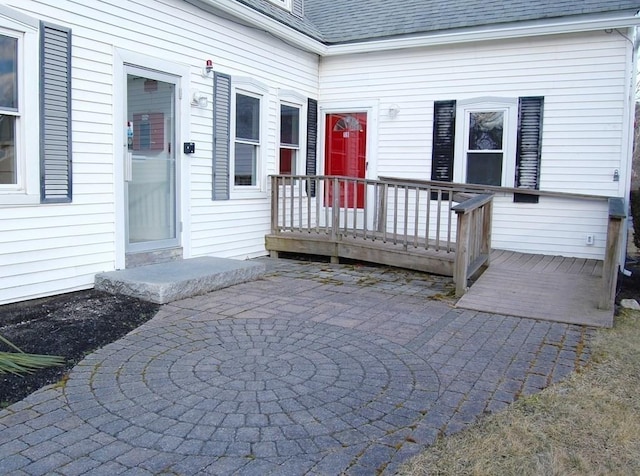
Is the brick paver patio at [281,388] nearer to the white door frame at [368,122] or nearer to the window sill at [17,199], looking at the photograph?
the window sill at [17,199]

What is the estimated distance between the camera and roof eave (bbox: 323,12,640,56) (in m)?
7.25

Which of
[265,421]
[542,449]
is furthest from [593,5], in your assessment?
[265,421]

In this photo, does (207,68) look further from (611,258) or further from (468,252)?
(611,258)

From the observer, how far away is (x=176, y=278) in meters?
5.40

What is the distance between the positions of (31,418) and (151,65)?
4419 mm

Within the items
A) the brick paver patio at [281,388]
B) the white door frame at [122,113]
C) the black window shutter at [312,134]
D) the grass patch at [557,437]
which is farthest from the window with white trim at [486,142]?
the grass patch at [557,437]

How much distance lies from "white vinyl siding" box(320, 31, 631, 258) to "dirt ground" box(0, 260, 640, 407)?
18.3 ft

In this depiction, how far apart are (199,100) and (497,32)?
14.7ft

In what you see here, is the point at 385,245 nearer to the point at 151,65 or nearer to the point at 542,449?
the point at 151,65

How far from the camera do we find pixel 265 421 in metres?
2.77

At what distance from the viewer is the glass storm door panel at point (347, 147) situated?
951 centimetres

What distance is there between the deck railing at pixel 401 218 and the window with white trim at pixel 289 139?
42 centimetres

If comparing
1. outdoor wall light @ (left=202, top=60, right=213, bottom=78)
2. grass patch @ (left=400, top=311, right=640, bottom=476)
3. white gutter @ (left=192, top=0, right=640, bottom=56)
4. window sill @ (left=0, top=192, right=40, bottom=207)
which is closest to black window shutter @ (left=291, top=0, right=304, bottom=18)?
white gutter @ (left=192, top=0, right=640, bottom=56)

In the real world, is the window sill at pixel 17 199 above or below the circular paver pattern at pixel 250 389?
above
